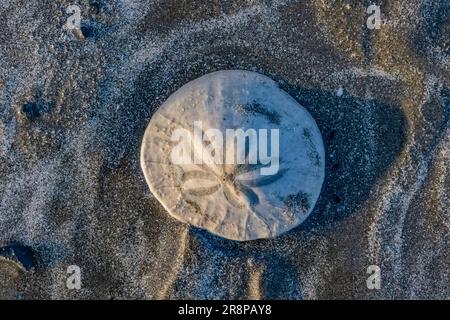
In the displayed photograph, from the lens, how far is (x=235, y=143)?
3.56m

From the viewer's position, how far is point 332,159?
3836 millimetres

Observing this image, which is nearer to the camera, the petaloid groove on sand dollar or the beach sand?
the petaloid groove on sand dollar

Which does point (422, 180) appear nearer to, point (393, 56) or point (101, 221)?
point (393, 56)

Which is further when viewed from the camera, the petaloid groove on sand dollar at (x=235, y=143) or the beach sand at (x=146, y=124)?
the beach sand at (x=146, y=124)

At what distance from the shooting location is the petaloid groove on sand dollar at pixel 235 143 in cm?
362

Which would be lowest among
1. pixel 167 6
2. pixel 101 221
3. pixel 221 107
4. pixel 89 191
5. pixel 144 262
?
pixel 144 262

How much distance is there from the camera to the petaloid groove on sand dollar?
11.9ft

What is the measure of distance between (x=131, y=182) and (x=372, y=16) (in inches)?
95.6

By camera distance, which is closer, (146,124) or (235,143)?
(235,143)

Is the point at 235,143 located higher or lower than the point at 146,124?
lower

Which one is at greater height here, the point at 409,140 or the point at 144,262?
the point at 409,140
